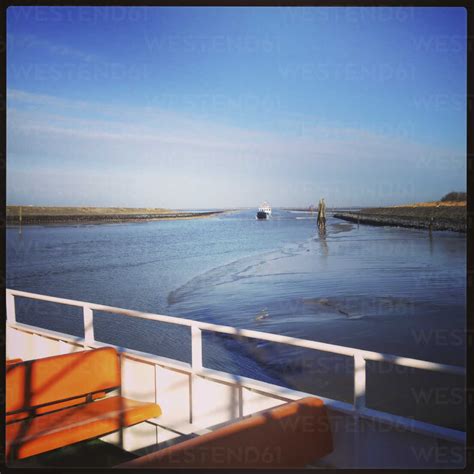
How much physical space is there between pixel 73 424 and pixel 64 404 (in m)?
0.35

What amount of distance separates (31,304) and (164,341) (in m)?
6.71

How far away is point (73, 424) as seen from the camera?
303 centimetres

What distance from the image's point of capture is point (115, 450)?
353cm

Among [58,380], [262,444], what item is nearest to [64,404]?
[58,380]

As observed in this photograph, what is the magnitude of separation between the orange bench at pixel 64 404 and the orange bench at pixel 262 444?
131 cm

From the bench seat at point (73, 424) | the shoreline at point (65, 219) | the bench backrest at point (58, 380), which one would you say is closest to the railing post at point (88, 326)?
the bench backrest at point (58, 380)

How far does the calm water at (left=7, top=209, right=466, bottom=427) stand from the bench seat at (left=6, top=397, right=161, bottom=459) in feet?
9.20

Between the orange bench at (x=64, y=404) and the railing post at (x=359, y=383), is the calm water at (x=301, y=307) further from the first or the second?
the orange bench at (x=64, y=404)

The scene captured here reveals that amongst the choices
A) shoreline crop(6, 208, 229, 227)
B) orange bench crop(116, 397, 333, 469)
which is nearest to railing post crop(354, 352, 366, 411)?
orange bench crop(116, 397, 333, 469)

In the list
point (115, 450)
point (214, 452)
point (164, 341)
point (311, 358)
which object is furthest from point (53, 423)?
point (164, 341)

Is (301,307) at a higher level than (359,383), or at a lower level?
lower

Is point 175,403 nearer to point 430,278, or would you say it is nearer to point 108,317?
point 108,317

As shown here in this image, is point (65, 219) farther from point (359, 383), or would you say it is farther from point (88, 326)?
point (359, 383)

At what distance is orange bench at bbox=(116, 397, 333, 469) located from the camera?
1.82 meters
